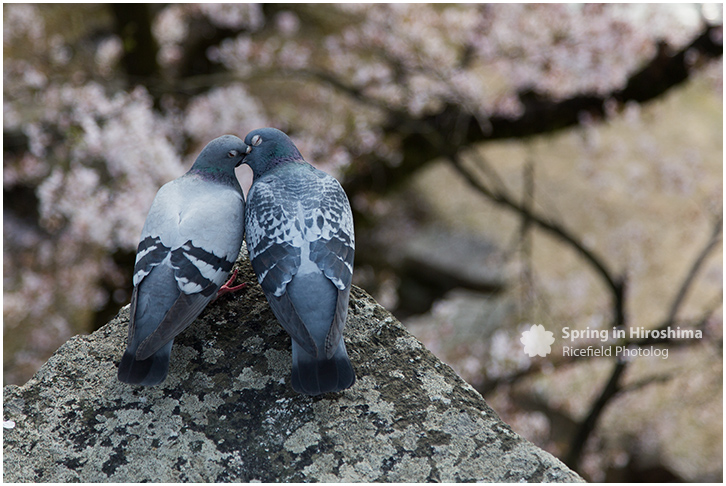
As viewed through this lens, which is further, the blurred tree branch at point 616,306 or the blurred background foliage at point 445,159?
the blurred background foliage at point 445,159

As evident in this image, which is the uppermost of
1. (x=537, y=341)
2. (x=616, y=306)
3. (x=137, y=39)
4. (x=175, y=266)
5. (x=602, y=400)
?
(x=137, y=39)

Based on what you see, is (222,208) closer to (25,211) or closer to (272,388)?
(272,388)

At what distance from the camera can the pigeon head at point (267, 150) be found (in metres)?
2.49

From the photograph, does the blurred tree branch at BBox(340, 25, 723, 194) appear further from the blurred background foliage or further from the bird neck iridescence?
the bird neck iridescence

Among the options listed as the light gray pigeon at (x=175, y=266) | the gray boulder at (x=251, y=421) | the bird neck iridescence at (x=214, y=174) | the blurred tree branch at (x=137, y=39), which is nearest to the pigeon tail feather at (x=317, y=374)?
the gray boulder at (x=251, y=421)

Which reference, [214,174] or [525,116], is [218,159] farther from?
[525,116]

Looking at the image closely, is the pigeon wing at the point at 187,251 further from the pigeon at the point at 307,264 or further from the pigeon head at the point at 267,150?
the pigeon head at the point at 267,150

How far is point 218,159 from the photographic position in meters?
2.46

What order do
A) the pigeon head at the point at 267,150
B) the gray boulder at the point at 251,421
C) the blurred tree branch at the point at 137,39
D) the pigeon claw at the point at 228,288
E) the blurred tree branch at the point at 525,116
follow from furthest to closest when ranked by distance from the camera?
1. the blurred tree branch at the point at 137,39
2. the blurred tree branch at the point at 525,116
3. the pigeon head at the point at 267,150
4. the pigeon claw at the point at 228,288
5. the gray boulder at the point at 251,421

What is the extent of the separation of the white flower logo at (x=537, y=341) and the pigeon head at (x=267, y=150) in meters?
2.50

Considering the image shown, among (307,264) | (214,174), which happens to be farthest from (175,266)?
(214,174)

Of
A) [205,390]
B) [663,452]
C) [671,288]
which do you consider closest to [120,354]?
[205,390]

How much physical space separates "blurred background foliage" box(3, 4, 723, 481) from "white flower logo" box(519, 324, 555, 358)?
0.14 meters

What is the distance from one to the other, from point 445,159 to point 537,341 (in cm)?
201
